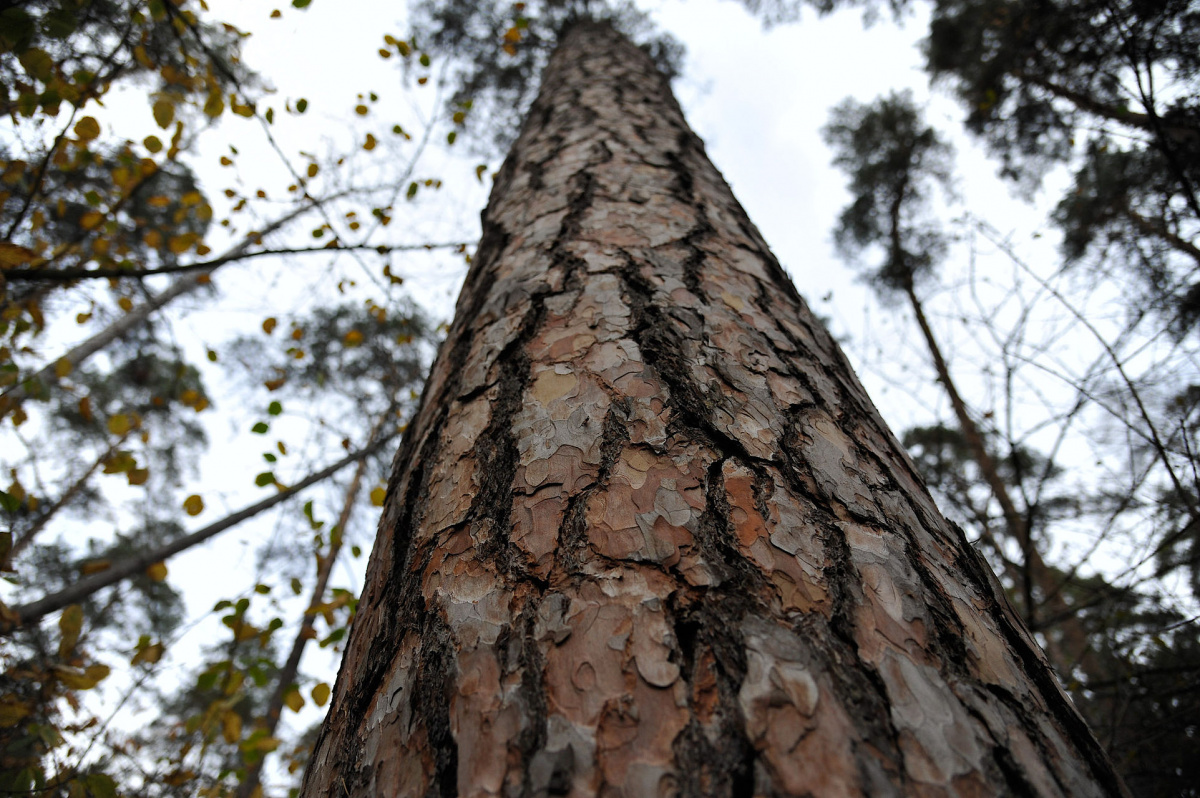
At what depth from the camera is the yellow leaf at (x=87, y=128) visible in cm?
177

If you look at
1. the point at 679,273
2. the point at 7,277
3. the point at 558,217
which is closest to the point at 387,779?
the point at 679,273

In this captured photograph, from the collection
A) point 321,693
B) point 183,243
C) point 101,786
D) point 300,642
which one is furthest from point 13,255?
point 300,642

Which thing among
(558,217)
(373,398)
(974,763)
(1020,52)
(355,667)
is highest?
(1020,52)

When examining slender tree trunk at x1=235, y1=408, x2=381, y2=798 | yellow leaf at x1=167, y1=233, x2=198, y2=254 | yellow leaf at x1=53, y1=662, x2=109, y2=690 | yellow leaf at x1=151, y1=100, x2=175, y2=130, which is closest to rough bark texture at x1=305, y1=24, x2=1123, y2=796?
yellow leaf at x1=53, y1=662, x2=109, y2=690

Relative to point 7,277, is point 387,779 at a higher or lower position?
lower

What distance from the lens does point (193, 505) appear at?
8.30 ft

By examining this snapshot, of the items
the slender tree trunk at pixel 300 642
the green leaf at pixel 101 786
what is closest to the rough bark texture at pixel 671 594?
the green leaf at pixel 101 786

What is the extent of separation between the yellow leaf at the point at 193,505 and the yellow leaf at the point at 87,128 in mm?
1488

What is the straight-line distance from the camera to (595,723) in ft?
1.50

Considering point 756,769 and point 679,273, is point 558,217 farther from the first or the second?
point 756,769

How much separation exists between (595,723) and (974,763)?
1.00 feet

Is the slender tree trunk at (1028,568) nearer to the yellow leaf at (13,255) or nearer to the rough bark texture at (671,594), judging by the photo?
the rough bark texture at (671,594)

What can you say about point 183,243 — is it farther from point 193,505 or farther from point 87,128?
point 193,505

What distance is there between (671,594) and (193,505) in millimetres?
2826
